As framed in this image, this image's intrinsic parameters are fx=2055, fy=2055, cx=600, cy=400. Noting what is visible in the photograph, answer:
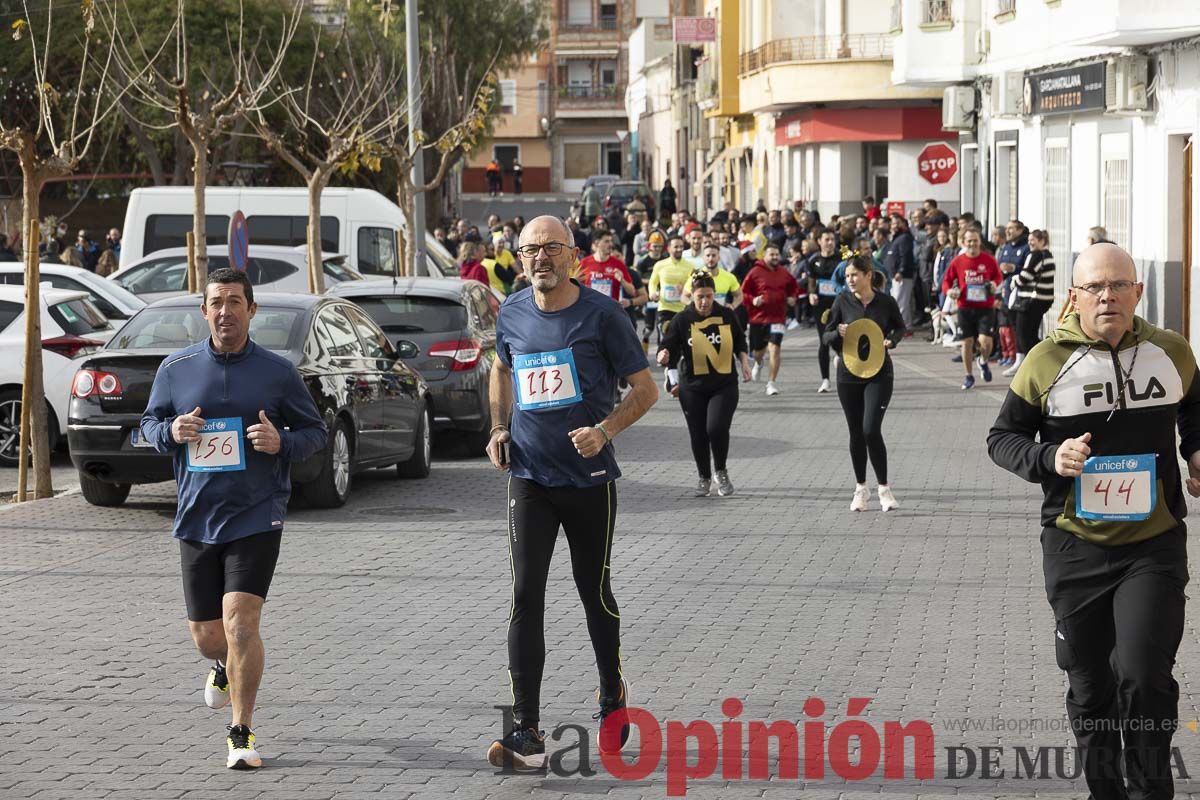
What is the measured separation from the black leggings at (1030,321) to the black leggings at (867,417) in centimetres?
995

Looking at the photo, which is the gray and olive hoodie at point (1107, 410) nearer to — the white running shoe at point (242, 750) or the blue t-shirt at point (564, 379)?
the blue t-shirt at point (564, 379)

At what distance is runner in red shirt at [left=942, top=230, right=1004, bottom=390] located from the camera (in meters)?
23.7

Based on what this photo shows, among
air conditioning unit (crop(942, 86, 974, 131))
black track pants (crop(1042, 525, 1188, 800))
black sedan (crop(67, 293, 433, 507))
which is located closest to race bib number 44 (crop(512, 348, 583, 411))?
black track pants (crop(1042, 525, 1188, 800))

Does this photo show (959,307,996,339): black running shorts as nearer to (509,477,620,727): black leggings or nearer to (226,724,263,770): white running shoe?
(509,477,620,727): black leggings

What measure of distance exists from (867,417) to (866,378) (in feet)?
0.88

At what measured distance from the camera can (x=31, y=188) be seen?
48.5 ft

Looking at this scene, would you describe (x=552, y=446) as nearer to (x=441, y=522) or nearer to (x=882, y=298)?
(x=441, y=522)

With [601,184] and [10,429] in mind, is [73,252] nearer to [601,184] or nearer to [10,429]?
[10,429]

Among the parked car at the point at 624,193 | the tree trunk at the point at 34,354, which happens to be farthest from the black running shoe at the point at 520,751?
the parked car at the point at 624,193

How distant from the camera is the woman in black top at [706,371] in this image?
14742 millimetres

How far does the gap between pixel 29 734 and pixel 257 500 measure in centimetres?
130

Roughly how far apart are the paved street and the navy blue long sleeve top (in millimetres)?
829

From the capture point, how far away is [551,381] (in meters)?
7.09

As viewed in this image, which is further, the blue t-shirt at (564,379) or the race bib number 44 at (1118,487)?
the blue t-shirt at (564,379)
